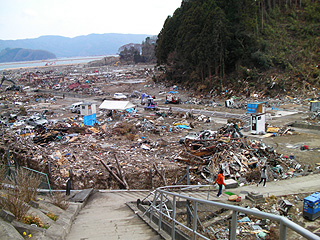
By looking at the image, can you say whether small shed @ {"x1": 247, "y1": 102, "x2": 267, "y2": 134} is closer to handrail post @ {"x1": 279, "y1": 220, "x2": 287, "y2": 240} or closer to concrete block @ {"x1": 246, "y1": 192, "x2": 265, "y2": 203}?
concrete block @ {"x1": 246, "y1": 192, "x2": 265, "y2": 203}

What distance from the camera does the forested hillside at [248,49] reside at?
2928cm

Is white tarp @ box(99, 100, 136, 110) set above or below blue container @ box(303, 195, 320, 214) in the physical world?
above

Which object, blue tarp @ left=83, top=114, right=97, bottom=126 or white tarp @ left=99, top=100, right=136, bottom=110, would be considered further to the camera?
white tarp @ left=99, top=100, right=136, bottom=110

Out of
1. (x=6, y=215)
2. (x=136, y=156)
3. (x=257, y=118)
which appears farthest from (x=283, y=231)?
(x=257, y=118)

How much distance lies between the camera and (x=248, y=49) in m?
31.8

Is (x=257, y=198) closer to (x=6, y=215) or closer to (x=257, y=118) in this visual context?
(x=6, y=215)

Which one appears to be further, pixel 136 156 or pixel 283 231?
pixel 136 156

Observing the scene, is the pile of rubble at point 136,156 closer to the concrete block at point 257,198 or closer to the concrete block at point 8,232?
the concrete block at point 257,198

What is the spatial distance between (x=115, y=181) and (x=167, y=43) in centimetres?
3764

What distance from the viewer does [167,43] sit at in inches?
1759

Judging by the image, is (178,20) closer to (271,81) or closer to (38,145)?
(271,81)

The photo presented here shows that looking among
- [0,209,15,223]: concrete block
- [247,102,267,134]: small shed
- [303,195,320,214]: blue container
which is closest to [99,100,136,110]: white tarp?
[247,102,267,134]: small shed

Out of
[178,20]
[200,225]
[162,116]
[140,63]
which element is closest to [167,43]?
[178,20]

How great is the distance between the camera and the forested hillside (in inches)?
1153
